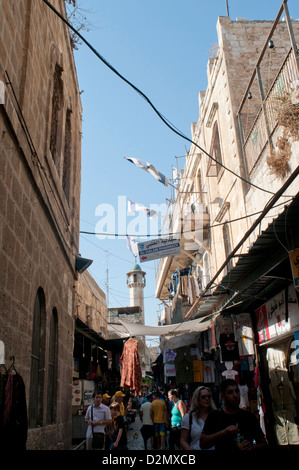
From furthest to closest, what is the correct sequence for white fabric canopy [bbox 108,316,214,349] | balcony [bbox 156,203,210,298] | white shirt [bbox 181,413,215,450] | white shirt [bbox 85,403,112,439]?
balcony [bbox 156,203,210,298] → white fabric canopy [bbox 108,316,214,349] → white shirt [bbox 85,403,112,439] → white shirt [bbox 181,413,215,450]

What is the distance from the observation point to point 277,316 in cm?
735

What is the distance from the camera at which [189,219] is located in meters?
14.8

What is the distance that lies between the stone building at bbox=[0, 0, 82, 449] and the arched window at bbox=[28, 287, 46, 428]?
0.01m

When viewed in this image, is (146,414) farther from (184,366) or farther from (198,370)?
(184,366)

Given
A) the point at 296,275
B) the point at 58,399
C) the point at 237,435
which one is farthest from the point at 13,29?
the point at 58,399

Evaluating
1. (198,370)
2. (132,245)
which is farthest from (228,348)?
(132,245)

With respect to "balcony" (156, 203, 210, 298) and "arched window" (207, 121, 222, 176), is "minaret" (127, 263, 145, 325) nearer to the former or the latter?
"balcony" (156, 203, 210, 298)

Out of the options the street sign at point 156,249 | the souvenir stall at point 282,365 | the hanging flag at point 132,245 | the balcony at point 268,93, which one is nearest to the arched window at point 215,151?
the balcony at point 268,93

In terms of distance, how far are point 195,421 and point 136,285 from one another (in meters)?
53.2

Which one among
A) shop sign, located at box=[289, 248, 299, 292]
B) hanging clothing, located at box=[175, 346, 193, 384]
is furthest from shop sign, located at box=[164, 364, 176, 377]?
shop sign, located at box=[289, 248, 299, 292]

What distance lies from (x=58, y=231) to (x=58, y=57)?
366 cm

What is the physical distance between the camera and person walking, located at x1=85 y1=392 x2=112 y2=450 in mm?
7496

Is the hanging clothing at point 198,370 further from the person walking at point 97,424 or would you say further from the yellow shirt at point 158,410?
the person walking at point 97,424

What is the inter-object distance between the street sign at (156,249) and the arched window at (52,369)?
14.1ft
